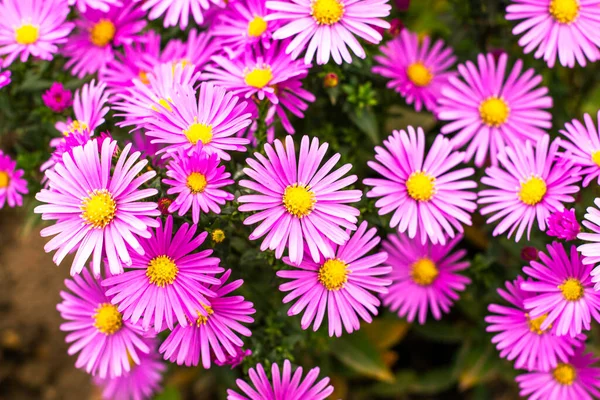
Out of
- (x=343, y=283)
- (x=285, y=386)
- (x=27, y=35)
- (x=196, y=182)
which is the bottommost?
(x=285, y=386)

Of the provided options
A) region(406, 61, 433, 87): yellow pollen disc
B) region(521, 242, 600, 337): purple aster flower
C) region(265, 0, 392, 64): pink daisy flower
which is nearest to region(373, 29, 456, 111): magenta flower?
region(406, 61, 433, 87): yellow pollen disc

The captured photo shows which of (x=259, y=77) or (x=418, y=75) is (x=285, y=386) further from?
(x=418, y=75)

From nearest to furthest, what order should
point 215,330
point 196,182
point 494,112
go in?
point 196,182
point 215,330
point 494,112

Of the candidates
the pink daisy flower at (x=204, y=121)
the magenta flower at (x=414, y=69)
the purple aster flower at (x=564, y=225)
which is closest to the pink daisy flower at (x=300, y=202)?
the pink daisy flower at (x=204, y=121)

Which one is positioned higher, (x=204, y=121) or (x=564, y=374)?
(x=204, y=121)

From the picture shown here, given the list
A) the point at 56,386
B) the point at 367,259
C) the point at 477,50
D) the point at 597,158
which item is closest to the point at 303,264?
the point at 367,259

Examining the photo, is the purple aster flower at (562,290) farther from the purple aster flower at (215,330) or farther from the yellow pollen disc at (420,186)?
the purple aster flower at (215,330)

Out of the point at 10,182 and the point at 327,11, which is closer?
the point at 327,11

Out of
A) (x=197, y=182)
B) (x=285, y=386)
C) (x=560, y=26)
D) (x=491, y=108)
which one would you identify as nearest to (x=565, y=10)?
(x=560, y=26)
